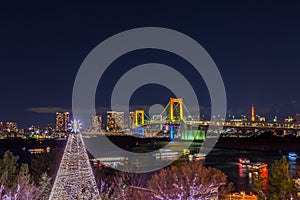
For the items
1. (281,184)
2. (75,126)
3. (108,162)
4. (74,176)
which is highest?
(75,126)

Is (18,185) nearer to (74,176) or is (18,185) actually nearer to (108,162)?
(74,176)

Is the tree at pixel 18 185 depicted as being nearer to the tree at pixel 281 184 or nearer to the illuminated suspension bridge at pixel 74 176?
the illuminated suspension bridge at pixel 74 176

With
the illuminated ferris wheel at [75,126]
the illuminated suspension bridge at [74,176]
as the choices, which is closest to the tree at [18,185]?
the illuminated suspension bridge at [74,176]

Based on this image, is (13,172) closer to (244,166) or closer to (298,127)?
(244,166)

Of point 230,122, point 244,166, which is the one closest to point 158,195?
point 244,166

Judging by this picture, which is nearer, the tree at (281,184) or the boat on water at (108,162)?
the tree at (281,184)

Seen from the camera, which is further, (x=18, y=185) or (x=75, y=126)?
(x=18, y=185)

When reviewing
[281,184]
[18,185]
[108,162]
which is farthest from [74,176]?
[108,162]

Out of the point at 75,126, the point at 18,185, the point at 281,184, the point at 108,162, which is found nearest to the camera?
the point at 75,126

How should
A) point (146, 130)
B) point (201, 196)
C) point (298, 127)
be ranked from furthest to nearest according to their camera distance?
point (146, 130) < point (298, 127) < point (201, 196)
